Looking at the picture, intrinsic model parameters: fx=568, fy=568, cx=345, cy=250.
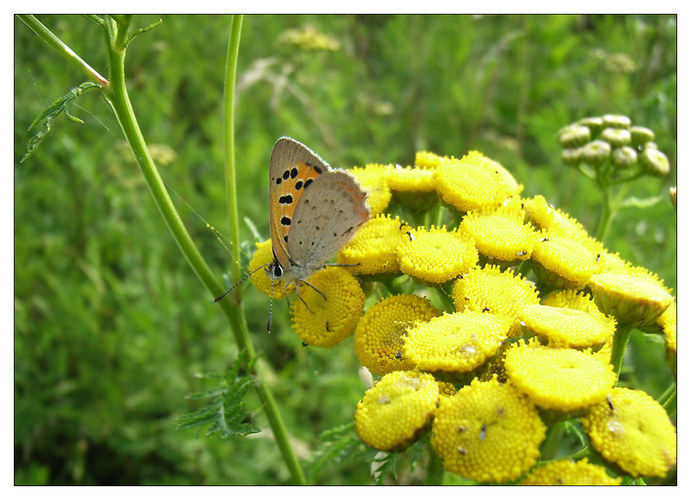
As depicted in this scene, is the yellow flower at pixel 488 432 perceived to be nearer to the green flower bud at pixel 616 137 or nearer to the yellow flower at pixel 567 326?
the yellow flower at pixel 567 326

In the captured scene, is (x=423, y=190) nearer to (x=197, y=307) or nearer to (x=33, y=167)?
(x=197, y=307)

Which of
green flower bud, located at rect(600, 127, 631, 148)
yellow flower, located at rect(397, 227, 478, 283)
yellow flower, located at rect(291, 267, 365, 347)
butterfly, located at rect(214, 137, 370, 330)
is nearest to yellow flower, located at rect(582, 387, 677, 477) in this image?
yellow flower, located at rect(397, 227, 478, 283)

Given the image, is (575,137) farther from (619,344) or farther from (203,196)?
(203,196)

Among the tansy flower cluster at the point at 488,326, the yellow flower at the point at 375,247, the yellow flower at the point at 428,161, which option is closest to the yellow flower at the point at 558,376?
the tansy flower cluster at the point at 488,326

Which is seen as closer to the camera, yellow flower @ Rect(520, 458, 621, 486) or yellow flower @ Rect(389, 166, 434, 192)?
yellow flower @ Rect(520, 458, 621, 486)

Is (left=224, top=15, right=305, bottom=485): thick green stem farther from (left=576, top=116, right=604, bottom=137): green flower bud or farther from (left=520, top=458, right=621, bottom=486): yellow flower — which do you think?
(left=576, top=116, right=604, bottom=137): green flower bud

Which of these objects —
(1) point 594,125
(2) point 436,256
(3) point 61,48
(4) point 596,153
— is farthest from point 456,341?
(1) point 594,125
